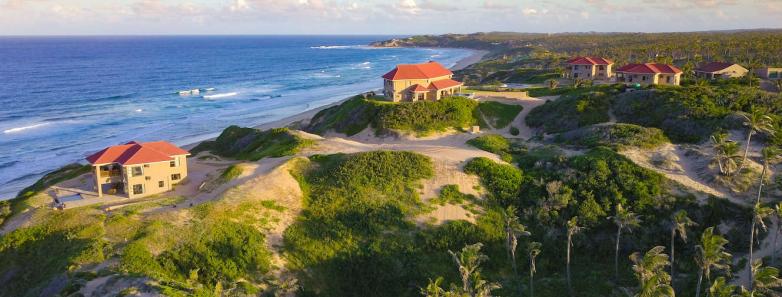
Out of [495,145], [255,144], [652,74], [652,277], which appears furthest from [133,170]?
[652,74]

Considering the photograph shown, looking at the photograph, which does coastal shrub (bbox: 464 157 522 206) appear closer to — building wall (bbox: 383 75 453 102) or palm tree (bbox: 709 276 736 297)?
palm tree (bbox: 709 276 736 297)

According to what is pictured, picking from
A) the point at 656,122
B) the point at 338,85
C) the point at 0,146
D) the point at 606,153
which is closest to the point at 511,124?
the point at 656,122

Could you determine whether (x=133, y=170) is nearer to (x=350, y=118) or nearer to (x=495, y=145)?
(x=350, y=118)

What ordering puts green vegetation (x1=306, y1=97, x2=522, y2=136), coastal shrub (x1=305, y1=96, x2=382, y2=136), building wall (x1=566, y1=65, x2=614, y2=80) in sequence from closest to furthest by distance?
green vegetation (x1=306, y1=97, x2=522, y2=136) < coastal shrub (x1=305, y1=96, x2=382, y2=136) < building wall (x1=566, y1=65, x2=614, y2=80)

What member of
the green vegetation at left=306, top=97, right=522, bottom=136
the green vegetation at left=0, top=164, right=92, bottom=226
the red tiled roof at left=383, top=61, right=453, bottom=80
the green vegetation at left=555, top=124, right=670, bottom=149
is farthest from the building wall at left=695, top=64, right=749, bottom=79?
the green vegetation at left=0, top=164, right=92, bottom=226

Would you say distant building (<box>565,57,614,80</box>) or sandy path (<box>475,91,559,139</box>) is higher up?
distant building (<box>565,57,614,80</box>)

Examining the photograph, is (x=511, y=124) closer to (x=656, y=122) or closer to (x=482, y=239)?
(x=656, y=122)

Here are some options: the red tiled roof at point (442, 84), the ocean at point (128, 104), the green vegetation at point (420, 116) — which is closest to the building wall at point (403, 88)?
the red tiled roof at point (442, 84)
